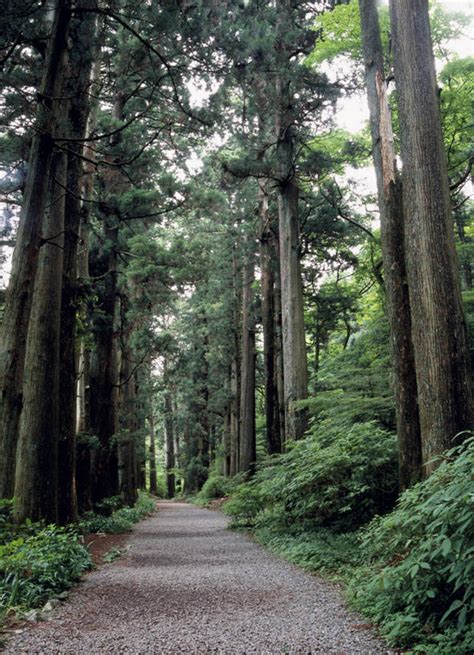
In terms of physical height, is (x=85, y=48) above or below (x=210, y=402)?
above

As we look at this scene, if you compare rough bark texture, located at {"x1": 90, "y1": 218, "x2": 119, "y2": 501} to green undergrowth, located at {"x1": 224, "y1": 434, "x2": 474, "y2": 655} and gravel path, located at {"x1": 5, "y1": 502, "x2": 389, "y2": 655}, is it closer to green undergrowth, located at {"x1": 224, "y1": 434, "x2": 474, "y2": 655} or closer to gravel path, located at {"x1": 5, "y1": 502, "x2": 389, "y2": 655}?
green undergrowth, located at {"x1": 224, "y1": 434, "x2": 474, "y2": 655}

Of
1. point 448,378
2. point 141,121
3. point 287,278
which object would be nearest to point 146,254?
point 141,121

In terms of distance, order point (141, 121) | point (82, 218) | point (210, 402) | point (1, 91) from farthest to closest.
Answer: point (210, 402) → point (141, 121) → point (82, 218) → point (1, 91)

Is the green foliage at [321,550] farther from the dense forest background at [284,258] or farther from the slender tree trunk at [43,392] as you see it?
the slender tree trunk at [43,392]

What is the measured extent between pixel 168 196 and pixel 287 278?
13.5 ft

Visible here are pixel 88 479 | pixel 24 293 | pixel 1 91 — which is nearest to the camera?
pixel 24 293

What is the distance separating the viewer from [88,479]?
1222 cm

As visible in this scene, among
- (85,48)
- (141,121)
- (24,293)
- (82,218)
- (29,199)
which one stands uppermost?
(141,121)

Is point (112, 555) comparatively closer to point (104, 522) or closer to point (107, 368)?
point (104, 522)

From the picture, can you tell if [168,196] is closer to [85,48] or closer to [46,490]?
[85,48]

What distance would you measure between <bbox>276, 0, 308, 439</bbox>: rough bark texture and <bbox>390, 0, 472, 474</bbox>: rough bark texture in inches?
240

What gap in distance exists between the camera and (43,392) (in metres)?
7.51

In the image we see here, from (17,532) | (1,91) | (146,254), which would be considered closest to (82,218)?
(1,91)

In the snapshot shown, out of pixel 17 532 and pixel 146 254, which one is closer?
pixel 17 532
